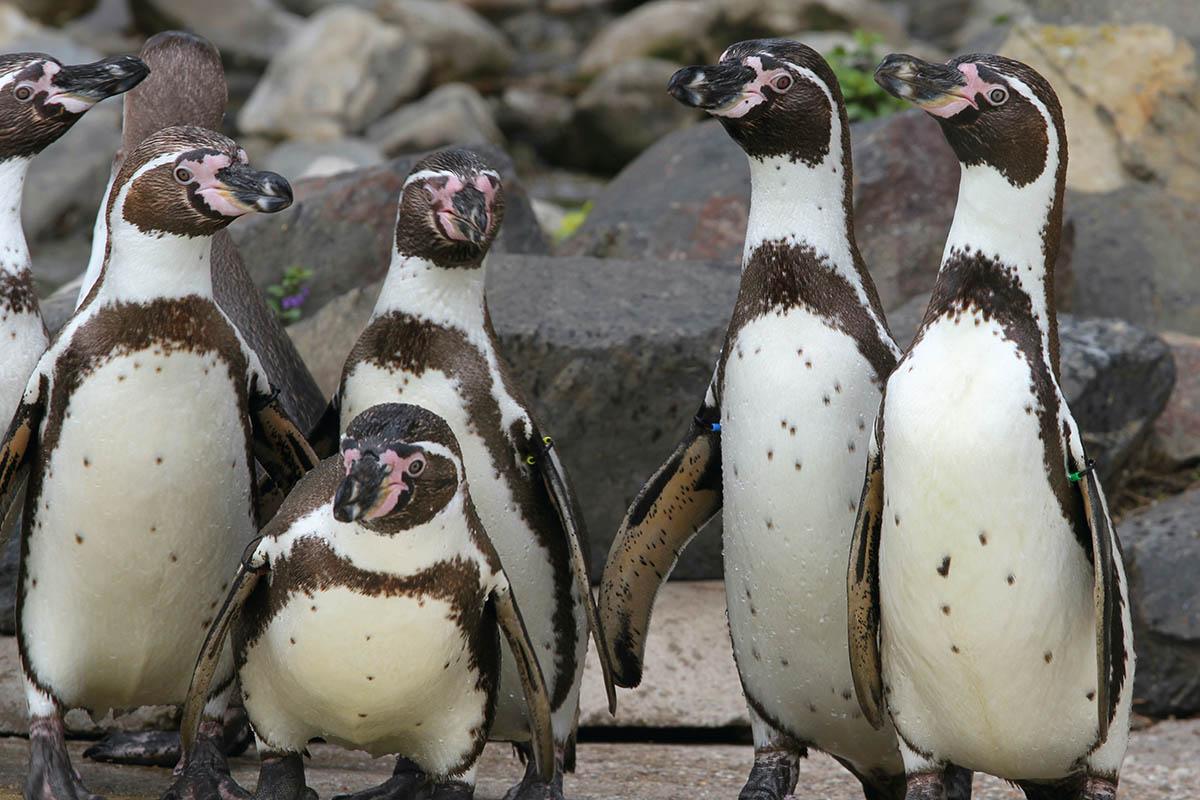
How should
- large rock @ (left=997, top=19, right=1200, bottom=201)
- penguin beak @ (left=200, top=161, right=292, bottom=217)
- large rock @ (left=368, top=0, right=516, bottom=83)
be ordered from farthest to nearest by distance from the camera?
1. large rock @ (left=368, top=0, right=516, bottom=83)
2. large rock @ (left=997, top=19, right=1200, bottom=201)
3. penguin beak @ (left=200, top=161, right=292, bottom=217)

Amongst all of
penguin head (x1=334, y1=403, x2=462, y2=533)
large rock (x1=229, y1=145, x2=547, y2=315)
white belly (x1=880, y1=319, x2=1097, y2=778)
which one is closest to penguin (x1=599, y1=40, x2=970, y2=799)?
white belly (x1=880, y1=319, x2=1097, y2=778)

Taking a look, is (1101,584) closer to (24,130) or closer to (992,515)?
(992,515)

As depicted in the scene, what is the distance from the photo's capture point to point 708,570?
19.3 feet

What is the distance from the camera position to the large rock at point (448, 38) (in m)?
17.0

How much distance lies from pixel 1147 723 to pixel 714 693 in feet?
5.32

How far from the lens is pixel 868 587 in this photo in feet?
11.1

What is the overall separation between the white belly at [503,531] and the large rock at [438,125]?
10495mm

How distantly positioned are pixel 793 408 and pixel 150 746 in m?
2.06

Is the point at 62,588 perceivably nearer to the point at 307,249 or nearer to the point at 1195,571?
the point at 307,249

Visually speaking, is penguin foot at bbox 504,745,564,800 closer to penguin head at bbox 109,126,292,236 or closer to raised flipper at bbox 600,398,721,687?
raised flipper at bbox 600,398,721,687

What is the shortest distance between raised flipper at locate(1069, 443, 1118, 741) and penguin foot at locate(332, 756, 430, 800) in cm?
161

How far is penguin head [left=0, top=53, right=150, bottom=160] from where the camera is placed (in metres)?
3.83

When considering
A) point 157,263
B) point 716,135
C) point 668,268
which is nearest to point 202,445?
point 157,263

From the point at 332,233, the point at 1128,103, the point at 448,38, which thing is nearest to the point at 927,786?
the point at 332,233
